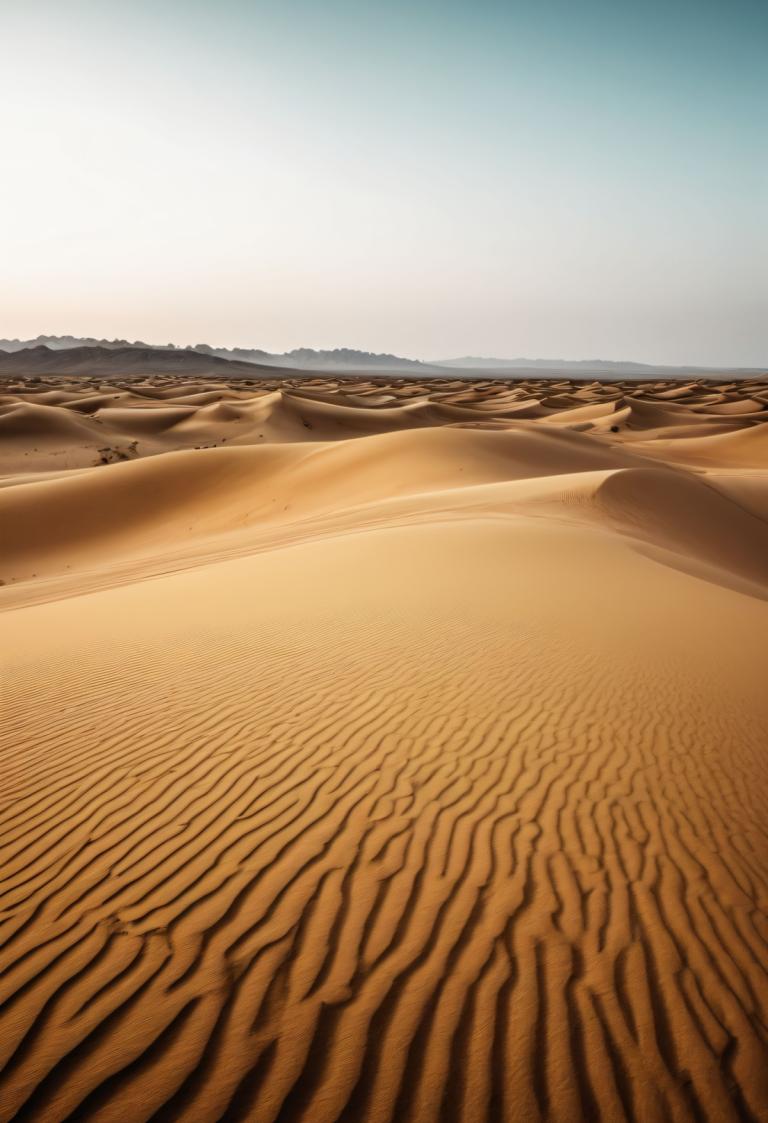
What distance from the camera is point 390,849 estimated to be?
308 centimetres

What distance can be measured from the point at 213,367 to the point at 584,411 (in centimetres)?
15647

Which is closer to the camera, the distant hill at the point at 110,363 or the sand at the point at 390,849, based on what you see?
the sand at the point at 390,849

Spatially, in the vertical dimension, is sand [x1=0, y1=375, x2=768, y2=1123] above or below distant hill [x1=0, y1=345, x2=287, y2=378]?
above

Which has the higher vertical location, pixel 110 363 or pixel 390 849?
pixel 390 849

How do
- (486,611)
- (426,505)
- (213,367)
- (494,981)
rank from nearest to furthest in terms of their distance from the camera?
(494,981) < (486,611) < (426,505) < (213,367)

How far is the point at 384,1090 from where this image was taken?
6.54ft

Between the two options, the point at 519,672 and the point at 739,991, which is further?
the point at 519,672

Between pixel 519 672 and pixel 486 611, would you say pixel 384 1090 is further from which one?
pixel 486 611

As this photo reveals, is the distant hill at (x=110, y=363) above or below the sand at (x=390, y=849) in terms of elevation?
below

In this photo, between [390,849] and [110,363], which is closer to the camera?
[390,849]

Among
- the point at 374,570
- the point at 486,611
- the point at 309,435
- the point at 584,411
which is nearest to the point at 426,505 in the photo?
the point at 374,570

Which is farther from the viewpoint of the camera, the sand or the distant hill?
the distant hill

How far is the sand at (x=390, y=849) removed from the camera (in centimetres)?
208

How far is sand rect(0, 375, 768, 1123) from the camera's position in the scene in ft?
6.82
